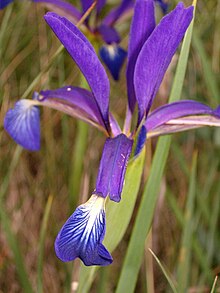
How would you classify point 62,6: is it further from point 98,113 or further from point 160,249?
point 160,249

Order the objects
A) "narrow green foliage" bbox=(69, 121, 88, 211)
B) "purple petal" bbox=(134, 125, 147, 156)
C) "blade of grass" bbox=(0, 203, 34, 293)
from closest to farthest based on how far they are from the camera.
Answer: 1. "purple petal" bbox=(134, 125, 147, 156)
2. "blade of grass" bbox=(0, 203, 34, 293)
3. "narrow green foliage" bbox=(69, 121, 88, 211)

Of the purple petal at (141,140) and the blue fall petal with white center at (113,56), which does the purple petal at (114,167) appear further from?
the blue fall petal with white center at (113,56)

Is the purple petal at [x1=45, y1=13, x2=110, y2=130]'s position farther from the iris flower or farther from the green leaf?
the iris flower

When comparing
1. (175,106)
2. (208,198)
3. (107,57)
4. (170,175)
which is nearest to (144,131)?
(175,106)

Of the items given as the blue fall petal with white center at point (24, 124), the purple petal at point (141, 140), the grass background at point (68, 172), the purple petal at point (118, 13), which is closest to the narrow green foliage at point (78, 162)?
the grass background at point (68, 172)

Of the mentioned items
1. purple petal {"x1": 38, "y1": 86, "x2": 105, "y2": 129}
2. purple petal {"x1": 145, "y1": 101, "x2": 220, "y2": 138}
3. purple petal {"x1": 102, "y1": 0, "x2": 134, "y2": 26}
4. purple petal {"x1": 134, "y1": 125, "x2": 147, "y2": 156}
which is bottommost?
purple petal {"x1": 134, "y1": 125, "x2": 147, "y2": 156}

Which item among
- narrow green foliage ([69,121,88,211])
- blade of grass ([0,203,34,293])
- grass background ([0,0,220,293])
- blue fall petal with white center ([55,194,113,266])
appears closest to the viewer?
blue fall petal with white center ([55,194,113,266])

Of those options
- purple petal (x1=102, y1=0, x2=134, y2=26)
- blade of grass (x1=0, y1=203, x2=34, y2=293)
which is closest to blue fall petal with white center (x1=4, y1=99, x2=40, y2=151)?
blade of grass (x1=0, y1=203, x2=34, y2=293)
